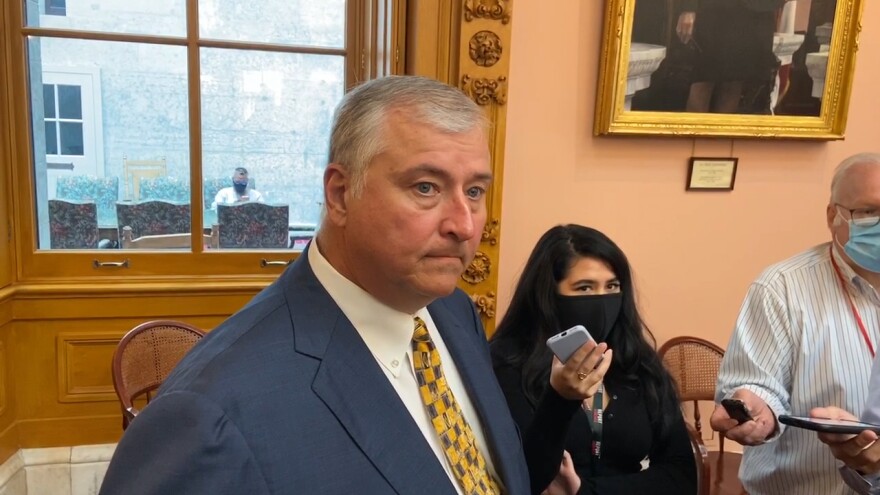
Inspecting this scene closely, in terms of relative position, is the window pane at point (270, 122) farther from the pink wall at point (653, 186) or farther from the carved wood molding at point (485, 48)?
the pink wall at point (653, 186)

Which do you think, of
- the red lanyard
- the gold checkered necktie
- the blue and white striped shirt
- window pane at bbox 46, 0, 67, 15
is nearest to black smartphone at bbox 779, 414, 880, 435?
the blue and white striped shirt

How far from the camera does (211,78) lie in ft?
8.87

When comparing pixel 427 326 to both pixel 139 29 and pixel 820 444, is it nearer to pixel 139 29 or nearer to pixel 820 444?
pixel 820 444

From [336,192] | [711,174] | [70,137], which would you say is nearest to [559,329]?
[336,192]

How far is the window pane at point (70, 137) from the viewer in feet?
8.59

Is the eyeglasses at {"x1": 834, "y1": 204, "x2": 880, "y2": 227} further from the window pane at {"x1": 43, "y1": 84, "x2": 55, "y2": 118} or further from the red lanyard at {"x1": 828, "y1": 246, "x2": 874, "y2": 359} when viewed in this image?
the window pane at {"x1": 43, "y1": 84, "x2": 55, "y2": 118}

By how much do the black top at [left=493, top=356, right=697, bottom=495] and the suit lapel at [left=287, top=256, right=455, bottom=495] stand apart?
0.85 m

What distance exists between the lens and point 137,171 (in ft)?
8.86

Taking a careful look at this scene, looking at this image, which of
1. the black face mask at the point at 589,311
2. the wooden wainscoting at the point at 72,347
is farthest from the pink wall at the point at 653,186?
the wooden wainscoting at the point at 72,347

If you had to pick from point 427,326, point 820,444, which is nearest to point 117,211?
point 427,326

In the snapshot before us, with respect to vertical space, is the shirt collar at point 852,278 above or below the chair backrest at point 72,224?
above

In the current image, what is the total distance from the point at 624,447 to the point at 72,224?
230cm

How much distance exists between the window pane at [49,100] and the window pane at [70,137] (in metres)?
0.06

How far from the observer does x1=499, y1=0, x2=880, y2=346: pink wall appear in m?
2.60
